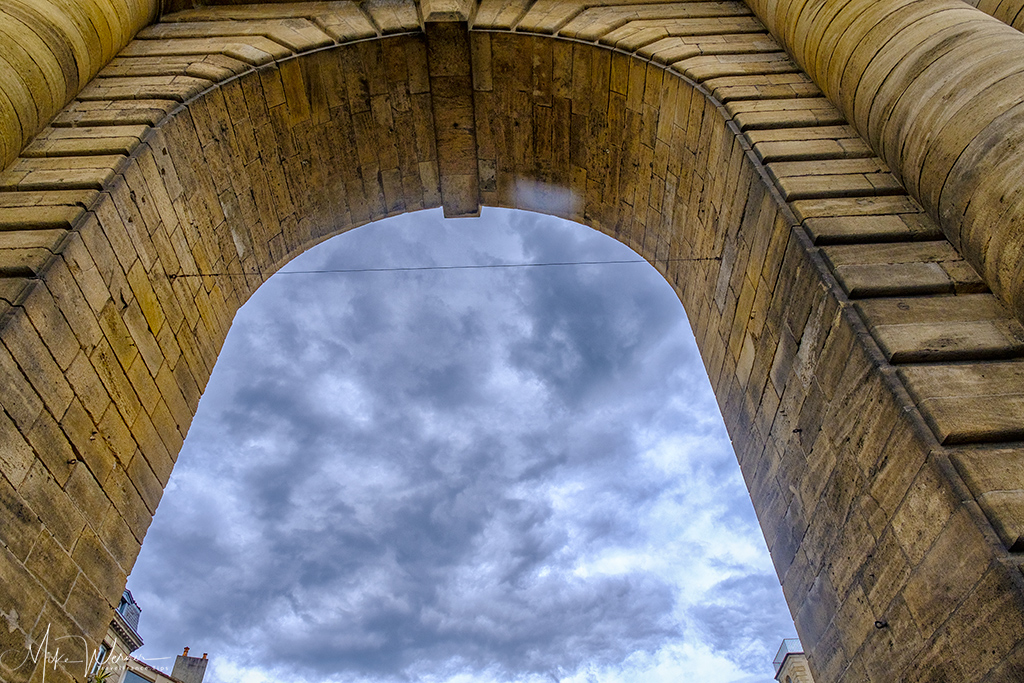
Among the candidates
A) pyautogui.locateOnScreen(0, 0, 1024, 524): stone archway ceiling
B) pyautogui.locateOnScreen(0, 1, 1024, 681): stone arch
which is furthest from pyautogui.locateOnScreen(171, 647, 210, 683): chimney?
pyautogui.locateOnScreen(0, 0, 1024, 524): stone archway ceiling

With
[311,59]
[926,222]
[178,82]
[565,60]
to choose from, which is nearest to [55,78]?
[178,82]

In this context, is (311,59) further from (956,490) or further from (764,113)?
(956,490)

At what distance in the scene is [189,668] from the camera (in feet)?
83.8

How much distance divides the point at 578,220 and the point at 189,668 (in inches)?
925

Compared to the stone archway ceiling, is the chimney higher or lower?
higher

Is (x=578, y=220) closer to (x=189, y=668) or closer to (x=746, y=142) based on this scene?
(x=746, y=142)

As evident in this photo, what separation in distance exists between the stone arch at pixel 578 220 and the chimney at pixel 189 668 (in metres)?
21.4

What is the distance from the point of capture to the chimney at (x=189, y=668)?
25.1 m

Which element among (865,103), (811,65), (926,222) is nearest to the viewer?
(926,222)

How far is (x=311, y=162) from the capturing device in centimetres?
914

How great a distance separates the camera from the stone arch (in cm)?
460

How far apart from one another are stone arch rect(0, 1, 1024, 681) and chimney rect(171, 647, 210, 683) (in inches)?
844

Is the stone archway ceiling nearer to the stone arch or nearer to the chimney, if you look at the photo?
the stone arch

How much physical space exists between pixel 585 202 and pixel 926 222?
4977mm
